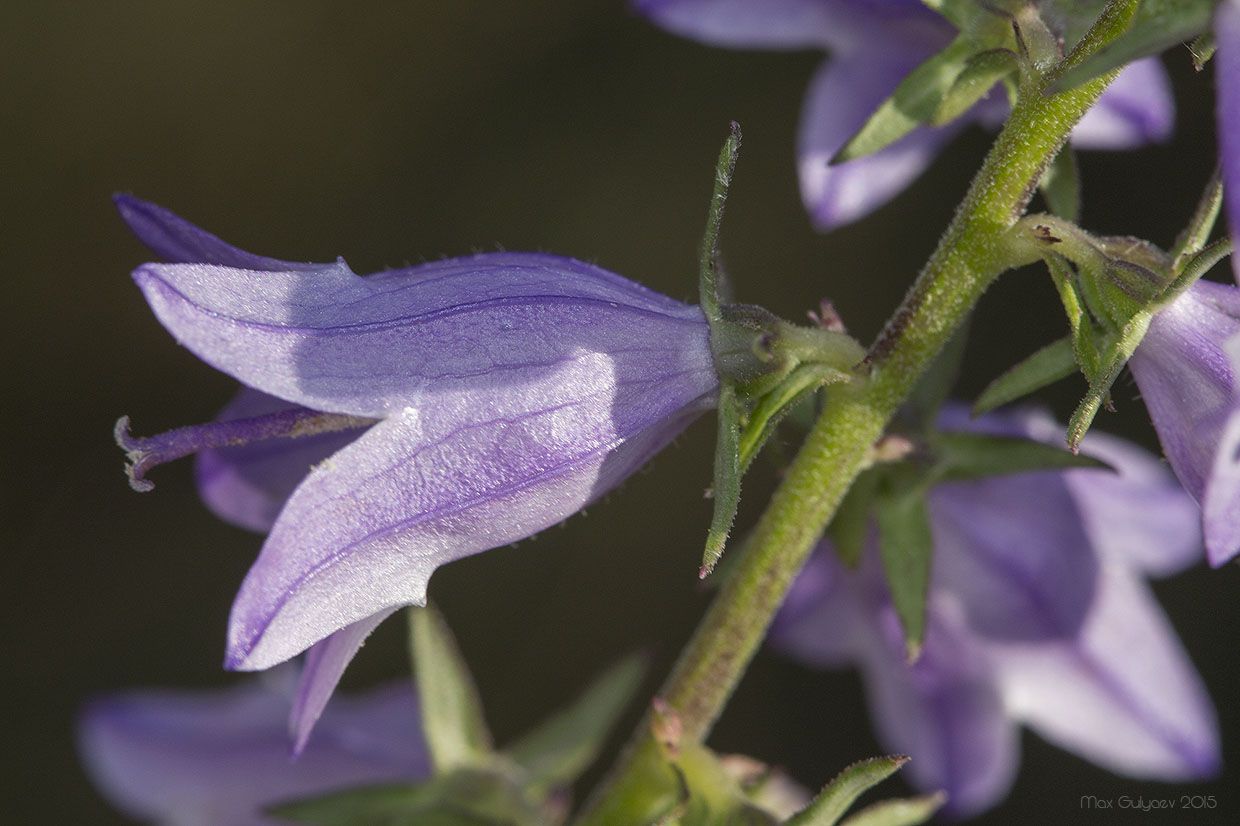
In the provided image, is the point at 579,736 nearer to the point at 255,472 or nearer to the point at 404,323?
the point at 255,472

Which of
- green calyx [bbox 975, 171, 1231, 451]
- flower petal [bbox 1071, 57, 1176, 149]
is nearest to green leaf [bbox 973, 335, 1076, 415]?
green calyx [bbox 975, 171, 1231, 451]

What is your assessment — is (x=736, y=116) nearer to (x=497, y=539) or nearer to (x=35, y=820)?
(x=35, y=820)

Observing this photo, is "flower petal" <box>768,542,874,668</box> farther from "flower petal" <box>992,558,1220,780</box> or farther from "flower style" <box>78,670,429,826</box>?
"flower style" <box>78,670,429,826</box>

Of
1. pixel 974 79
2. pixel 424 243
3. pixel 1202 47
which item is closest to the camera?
pixel 1202 47

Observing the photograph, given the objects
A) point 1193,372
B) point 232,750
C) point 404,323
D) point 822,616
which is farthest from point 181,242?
point 822,616

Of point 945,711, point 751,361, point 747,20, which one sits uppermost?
point 747,20

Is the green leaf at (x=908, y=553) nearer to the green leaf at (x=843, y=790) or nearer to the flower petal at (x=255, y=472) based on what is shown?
the green leaf at (x=843, y=790)

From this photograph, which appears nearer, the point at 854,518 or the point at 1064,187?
the point at 1064,187
